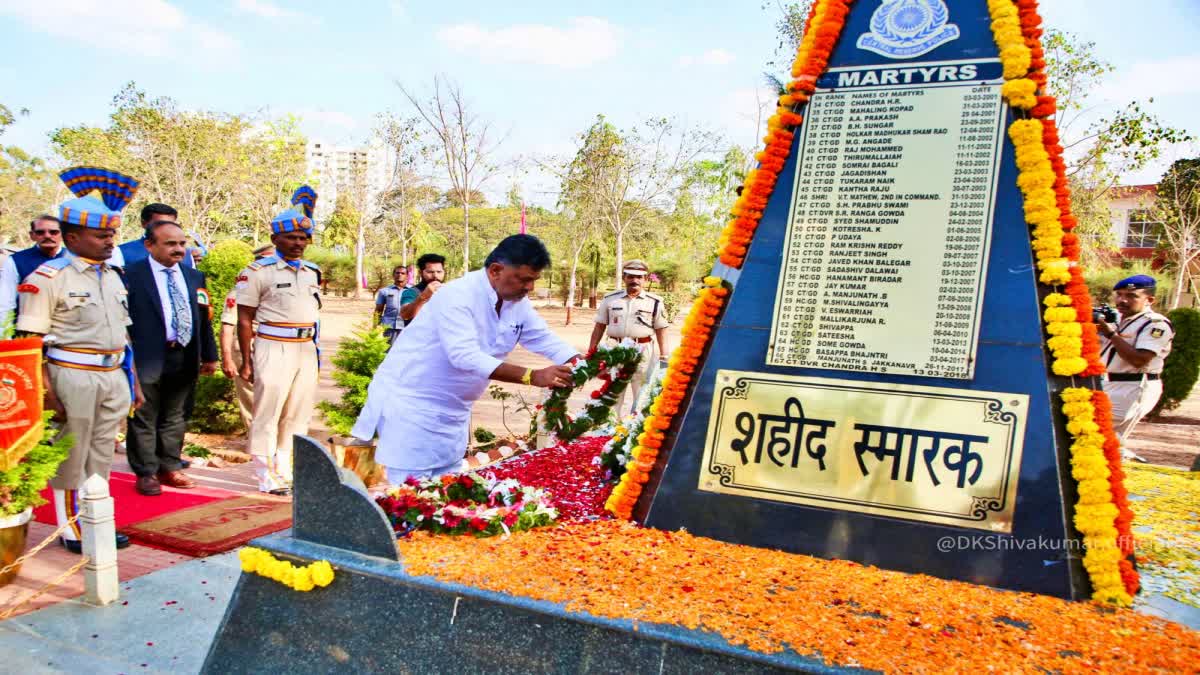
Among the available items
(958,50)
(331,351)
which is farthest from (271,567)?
(331,351)

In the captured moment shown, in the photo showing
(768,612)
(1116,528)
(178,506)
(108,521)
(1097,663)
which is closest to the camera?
(1097,663)

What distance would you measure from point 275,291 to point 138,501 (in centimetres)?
173

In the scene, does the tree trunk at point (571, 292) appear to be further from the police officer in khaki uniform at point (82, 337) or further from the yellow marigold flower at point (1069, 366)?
the yellow marigold flower at point (1069, 366)

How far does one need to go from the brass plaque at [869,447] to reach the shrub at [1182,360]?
12640 millimetres

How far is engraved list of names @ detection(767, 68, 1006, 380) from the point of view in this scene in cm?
277

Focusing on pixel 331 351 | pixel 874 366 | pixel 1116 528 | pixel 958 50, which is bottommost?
pixel 331 351

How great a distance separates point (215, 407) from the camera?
7535 mm

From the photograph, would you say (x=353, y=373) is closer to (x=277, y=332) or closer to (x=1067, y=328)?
(x=277, y=332)

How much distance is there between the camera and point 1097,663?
6.61ft

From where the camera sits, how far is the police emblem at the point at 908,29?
2902 mm

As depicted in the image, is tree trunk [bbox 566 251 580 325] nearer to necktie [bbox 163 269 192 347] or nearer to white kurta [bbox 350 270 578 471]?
necktie [bbox 163 269 192 347]

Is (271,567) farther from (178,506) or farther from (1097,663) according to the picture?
(178,506)

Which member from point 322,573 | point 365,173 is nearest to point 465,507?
point 322,573

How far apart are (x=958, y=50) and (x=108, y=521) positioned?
4275 mm
